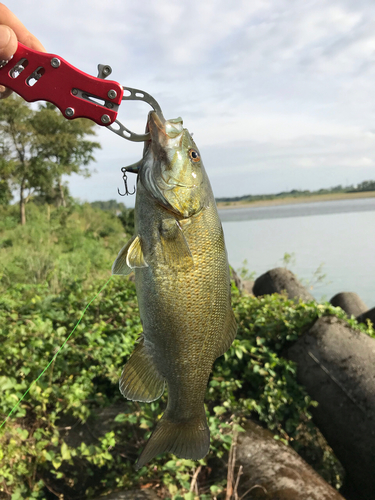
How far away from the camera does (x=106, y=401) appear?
426cm

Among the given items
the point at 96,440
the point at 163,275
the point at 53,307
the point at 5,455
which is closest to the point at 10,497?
the point at 5,455

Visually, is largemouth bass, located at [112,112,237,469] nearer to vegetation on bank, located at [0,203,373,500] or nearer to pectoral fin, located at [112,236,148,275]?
pectoral fin, located at [112,236,148,275]

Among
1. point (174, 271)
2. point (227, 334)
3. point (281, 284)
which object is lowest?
point (281, 284)

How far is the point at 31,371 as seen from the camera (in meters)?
3.97

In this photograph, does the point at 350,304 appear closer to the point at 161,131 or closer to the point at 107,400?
the point at 107,400

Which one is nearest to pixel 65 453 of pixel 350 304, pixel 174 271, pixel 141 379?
pixel 141 379

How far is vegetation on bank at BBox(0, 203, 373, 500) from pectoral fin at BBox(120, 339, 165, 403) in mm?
1886

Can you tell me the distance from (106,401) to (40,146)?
971 inches

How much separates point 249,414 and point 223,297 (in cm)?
265

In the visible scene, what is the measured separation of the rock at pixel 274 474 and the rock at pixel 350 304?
543 cm

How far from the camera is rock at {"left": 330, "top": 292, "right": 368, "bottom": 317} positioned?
8.61m

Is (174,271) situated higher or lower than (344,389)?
higher

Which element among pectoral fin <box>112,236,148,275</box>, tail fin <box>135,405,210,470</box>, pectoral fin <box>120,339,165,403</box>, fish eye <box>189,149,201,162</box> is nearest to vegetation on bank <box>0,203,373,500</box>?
tail fin <box>135,405,210,470</box>

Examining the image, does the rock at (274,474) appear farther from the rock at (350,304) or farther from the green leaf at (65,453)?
the rock at (350,304)
